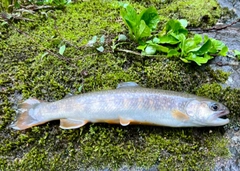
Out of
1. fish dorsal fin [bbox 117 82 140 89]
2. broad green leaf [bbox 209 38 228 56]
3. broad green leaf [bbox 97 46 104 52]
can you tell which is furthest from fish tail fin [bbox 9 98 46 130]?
broad green leaf [bbox 209 38 228 56]

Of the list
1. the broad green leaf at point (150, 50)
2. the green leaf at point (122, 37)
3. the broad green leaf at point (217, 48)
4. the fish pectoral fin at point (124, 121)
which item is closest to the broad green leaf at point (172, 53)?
the broad green leaf at point (150, 50)

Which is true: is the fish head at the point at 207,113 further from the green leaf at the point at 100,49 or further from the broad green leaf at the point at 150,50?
the green leaf at the point at 100,49

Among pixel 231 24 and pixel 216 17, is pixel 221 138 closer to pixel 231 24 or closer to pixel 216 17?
pixel 231 24

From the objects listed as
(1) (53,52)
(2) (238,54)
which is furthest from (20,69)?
(2) (238,54)

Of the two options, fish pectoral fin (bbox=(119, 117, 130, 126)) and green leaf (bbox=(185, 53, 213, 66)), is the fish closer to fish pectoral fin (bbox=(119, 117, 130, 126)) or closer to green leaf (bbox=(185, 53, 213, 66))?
fish pectoral fin (bbox=(119, 117, 130, 126))

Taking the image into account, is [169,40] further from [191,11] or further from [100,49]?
[191,11]

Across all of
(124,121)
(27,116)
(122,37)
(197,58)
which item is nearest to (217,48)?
(197,58)
